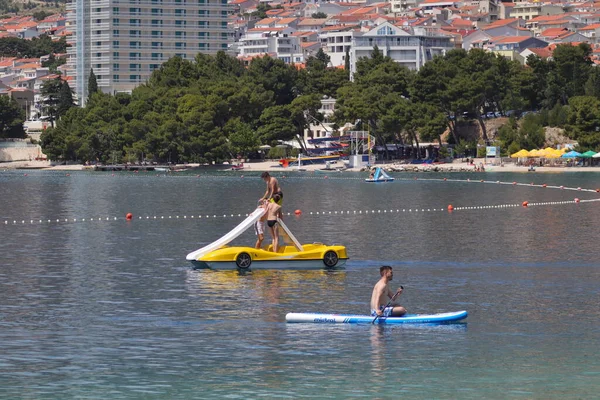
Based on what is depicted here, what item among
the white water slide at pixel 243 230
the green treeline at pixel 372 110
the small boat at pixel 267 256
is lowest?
the small boat at pixel 267 256

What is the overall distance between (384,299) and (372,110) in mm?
137912

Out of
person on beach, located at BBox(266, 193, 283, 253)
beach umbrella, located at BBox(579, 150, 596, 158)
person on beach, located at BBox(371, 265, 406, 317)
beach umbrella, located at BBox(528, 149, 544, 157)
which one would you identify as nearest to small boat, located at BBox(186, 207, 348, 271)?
person on beach, located at BBox(266, 193, 283, 253)

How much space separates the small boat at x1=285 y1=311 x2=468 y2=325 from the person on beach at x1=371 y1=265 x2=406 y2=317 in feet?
0.55

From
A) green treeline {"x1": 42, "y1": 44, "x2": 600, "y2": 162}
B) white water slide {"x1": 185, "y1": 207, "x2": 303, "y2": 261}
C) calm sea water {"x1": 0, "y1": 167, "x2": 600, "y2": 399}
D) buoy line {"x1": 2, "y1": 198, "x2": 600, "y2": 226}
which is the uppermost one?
green treeline {"x1": 42, "y1": 44, "x2": 600, "y2": 162}

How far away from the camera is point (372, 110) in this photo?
17325cm

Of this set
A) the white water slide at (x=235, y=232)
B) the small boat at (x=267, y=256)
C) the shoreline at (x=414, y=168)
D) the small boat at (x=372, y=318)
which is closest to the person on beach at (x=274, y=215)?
the small boat at (x=267, y=256)

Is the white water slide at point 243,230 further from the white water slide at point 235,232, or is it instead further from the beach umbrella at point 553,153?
the beach umbrella at point 553,153

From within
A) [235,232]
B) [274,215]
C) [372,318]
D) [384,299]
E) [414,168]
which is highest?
[274,215]

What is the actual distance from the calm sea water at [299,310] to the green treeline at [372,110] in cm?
9424

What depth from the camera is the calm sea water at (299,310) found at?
30.6 m

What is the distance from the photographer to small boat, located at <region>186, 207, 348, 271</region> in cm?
4662

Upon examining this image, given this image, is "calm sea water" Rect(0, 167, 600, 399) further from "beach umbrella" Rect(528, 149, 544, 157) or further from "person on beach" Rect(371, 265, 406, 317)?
"beach umbrella" Rect(528, 149, 544, 157)

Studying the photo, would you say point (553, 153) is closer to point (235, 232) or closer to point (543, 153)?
point (543, 153)

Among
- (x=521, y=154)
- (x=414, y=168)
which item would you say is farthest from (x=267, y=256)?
(x=521, y=154)
